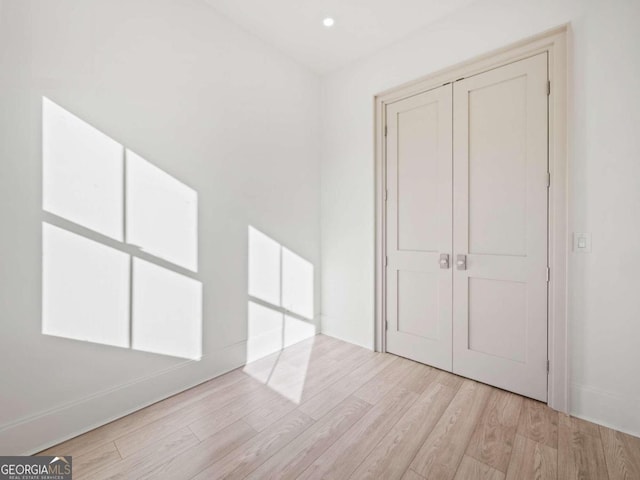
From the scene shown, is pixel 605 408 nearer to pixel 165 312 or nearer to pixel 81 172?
pixel 165 312

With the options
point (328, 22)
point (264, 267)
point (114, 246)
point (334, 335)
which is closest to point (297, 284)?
point (264, 267)

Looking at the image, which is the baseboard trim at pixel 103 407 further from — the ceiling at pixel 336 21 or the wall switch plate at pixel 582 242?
the ceiling at pixel 336 21

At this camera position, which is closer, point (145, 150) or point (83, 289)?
point (83, 289)

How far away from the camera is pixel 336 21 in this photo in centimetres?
243

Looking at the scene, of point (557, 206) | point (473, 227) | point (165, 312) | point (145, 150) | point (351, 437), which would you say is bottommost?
point (351, 437)

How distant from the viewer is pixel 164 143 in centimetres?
207

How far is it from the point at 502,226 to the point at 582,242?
1.51 feet

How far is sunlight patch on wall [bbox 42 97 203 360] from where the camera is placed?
164 centimetres

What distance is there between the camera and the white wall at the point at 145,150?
4.99ft

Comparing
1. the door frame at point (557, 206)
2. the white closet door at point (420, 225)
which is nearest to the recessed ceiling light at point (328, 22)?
the white closet door at point (420, 225)

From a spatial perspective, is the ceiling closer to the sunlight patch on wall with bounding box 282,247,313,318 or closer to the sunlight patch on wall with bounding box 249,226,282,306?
the sunlight patch on wall with bounding box 249,226,282,306

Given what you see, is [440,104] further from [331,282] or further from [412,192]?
[331,282]

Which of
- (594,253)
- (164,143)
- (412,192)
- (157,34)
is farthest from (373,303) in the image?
(157,34)

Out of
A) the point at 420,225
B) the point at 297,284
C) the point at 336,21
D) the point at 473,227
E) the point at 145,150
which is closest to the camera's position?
the point at 145,150
